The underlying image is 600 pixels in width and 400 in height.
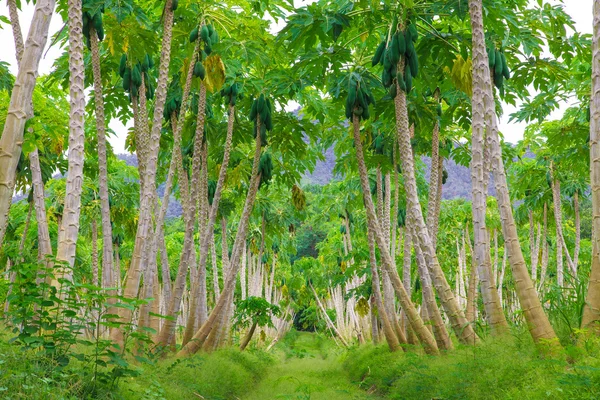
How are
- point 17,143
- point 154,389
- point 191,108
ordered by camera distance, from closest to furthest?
1. point 17,143
2. point 154,389
3. point 191,108

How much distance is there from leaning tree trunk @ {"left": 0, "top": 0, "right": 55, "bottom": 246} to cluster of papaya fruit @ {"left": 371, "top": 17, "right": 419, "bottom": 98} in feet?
19.9

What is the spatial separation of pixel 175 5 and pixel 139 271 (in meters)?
4.28

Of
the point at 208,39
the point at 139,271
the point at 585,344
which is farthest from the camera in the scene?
the point at 208,39

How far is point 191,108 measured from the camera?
1285cm

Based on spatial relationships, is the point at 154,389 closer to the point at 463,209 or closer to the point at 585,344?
the point at 585,344

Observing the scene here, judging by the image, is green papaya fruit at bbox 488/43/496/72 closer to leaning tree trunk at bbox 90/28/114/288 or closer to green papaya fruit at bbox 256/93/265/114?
green papaya fruit at bbox 256/93/265/114

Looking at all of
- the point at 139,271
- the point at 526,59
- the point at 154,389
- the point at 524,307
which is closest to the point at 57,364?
the point at 154,389

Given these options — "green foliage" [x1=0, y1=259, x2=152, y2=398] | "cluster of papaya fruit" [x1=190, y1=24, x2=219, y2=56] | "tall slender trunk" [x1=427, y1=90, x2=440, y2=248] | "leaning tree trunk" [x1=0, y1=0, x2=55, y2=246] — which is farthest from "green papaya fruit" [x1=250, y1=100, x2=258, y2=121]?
"leaning tree trunk" [x1=0, y1=0, x2=55, y2=246]

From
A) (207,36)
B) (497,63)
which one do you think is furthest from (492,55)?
(207,36)

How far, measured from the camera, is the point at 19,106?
126 inches

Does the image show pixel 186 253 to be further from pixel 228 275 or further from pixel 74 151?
pixel 74 151

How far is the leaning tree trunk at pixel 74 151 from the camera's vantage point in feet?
21.1

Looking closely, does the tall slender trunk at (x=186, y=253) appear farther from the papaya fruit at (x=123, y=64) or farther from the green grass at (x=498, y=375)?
the green grass at (x=498, y=375)

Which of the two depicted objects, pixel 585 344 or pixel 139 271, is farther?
pixel 139 271
